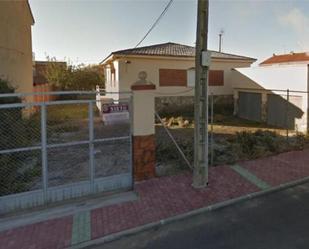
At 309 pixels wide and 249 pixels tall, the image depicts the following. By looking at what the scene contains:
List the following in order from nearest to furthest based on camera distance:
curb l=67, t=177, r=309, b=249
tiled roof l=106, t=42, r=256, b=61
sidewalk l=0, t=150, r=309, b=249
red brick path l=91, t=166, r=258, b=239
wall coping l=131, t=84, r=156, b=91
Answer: curb l=67, t=177, r=309, b=249, sidewalk l=0, t=150, r=309, b=249, red brick path l=91, t=166, r=258, b=239, wall coping l=131, t=84, r=156, b=91, tiled roof l=106, t=42, r=256, b=61

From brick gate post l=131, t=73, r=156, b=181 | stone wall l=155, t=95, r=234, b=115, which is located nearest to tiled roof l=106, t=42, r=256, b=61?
stone wall l=155, t=95, r=234, b=115

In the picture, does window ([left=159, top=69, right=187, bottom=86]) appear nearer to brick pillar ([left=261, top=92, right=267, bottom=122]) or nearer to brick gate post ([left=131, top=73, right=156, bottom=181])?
brick pillar ([left=261, top=92, right=267, bottom=122])

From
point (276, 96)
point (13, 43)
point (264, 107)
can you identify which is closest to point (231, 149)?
point (276, 96)

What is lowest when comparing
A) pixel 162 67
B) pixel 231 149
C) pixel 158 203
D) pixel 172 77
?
pixel 158 203

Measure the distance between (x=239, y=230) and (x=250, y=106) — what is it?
14.0 metres

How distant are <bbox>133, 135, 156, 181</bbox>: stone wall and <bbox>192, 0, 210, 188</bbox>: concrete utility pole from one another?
1.04 meters

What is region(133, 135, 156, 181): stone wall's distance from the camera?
6.52 meters

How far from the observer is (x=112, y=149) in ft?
31.8

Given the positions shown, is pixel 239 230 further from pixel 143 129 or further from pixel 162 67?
pixel 162 67

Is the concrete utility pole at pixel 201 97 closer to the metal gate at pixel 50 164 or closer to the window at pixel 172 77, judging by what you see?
the metal gate at pixel 50 164

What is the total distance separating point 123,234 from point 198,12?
4.52m

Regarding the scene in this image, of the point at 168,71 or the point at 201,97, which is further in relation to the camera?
the point at 168,71

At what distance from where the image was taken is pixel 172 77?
1914 cm

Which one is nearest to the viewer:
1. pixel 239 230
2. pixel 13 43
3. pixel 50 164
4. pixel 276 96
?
pixel 239 230
